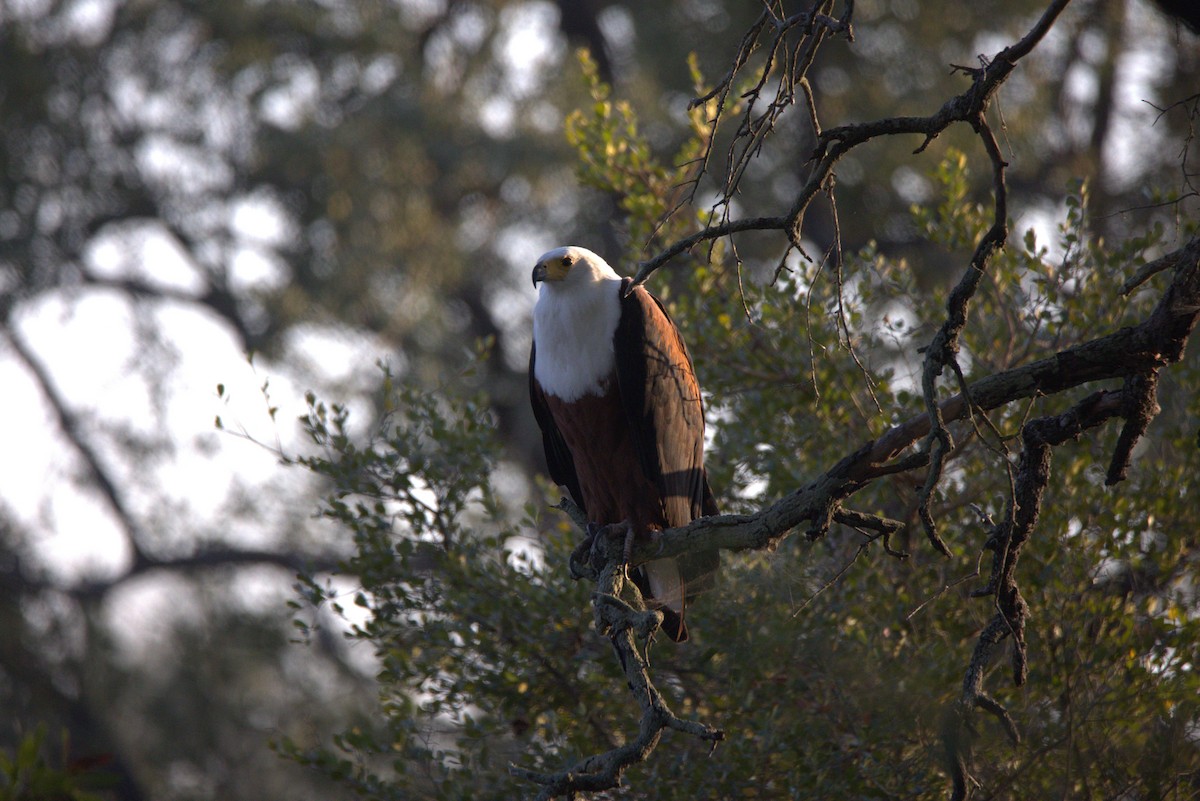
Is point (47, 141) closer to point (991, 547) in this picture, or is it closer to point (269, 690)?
point (269, 690)

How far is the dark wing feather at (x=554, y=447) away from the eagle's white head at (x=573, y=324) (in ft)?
0.47

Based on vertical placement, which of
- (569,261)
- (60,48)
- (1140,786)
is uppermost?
(60,48)

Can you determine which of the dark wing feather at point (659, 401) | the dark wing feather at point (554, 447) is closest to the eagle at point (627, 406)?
the dark wing feather at point (659, 401)

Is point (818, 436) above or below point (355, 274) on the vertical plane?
below

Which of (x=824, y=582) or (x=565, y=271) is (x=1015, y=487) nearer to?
(x=824, y=582)

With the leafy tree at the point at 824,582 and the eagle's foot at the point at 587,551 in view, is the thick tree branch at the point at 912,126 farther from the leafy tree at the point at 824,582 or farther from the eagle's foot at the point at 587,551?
the eagle's foot at the point at 587,551

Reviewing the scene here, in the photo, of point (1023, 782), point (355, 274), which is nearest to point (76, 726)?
point (355, 274)

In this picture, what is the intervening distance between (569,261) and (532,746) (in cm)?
169

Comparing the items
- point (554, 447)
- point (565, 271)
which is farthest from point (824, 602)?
point (565, 271)

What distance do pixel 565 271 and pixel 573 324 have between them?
0.81ft

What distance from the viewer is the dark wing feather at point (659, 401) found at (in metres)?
3.87

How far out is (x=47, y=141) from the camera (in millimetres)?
11883

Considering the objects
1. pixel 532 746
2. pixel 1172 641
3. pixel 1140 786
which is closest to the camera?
pixel 1140 786

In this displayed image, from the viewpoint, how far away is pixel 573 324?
3.96 meters
